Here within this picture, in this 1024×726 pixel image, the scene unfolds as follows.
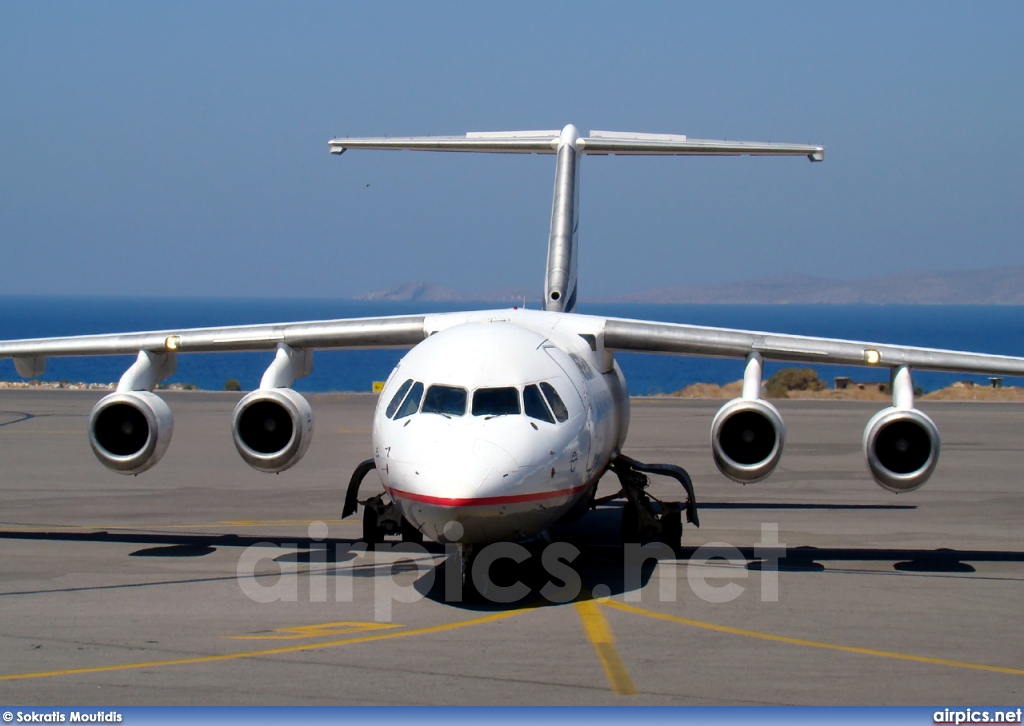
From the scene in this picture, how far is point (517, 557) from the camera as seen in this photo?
42.8ft

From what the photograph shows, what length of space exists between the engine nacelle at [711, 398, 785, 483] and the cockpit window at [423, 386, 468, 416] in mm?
3355

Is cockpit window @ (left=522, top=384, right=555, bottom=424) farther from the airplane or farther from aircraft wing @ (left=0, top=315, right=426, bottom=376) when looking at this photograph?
aircraft wing @ (left=0, top=315, right=426, bottom=376)

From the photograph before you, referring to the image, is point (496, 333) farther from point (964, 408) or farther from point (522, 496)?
point (964, 408)

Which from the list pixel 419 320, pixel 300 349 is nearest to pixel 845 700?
pixel 419 320

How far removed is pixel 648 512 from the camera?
45.6 ft

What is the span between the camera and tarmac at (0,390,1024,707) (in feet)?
26.8

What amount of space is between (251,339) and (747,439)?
6.31 meters

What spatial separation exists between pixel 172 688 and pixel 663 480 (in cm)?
1488

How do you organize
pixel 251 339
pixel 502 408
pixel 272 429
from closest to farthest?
pixel 502 408, pixel 272 429, pixel 251 339

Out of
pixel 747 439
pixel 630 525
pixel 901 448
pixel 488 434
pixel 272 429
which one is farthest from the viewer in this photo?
pixel 630 525

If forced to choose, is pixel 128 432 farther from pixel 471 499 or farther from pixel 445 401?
pixel 471 499

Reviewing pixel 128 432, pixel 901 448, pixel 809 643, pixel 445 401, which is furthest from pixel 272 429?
pixel 901 448

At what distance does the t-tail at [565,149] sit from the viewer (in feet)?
52.8

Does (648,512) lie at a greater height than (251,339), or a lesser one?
lesser
